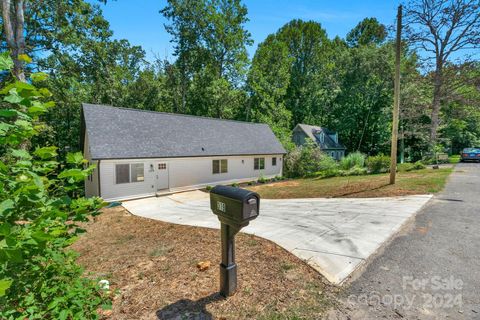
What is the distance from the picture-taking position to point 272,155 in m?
21.5

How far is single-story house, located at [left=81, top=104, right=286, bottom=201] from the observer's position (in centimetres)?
1258

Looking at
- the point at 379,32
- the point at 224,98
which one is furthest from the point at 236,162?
the point at 379,32

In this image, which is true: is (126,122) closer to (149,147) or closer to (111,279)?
(149,147)

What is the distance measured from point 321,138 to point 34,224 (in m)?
32.3

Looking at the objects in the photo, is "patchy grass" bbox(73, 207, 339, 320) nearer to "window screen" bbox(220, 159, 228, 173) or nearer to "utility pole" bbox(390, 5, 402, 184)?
"utility pole" bbox(390, 5, 402, 184)

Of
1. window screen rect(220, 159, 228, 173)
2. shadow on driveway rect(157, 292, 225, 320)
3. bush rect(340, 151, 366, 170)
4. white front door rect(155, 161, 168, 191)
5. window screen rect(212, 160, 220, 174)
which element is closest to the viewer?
shadow on driveway rect(157, 292, 225, 320)

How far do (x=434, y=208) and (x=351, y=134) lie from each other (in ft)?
102

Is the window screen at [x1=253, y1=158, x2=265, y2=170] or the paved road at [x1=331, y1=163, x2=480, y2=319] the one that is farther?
the window screen at [x1=253, y1=158, x2=265, y2=170]

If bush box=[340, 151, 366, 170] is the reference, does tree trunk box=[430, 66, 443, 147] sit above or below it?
above

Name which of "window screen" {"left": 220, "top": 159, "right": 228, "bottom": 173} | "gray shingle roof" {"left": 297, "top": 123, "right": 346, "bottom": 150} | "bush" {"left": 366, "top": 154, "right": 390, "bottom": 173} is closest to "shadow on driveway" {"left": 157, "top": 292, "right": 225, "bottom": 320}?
"window screen" {"left": 220, "top": 159, "right": 228, "bottom": 173}

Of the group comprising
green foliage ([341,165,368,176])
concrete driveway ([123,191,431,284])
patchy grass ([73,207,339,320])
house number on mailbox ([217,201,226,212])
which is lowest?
patchy grass ([73,207,339,320])

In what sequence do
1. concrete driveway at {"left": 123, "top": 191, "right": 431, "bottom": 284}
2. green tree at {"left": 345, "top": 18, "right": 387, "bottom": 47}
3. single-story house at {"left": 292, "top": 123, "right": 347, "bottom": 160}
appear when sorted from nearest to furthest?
1. concrete driveway at {"left": 123, "top": 191, "right": 431, "bottom": 284}
2. single-story house at {"left": 292, "top": 123, "right": 347, "bottom": 160}
3. green tree at {"left": 345, "top": 18, "right": 387, "bottom": 47}

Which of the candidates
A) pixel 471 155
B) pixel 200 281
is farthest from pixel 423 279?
pixel 471 155

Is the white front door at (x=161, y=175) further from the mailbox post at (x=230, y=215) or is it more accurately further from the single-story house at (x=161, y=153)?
the mailbox post at (x=230, y=215)
